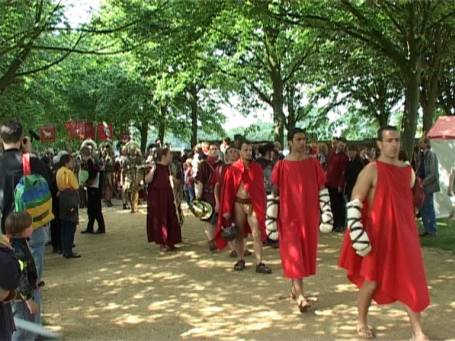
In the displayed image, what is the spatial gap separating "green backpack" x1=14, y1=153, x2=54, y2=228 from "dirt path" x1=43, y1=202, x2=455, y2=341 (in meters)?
1.11

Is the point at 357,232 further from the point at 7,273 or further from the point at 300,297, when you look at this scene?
the point at 7,273

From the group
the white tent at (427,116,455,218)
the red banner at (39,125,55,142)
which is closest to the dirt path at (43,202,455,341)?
the white tent at (427,116,455,218)

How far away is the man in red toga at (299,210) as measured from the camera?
20.5 ft

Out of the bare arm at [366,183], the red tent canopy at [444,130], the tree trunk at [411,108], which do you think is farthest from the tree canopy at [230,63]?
the bare arm at [366,183]

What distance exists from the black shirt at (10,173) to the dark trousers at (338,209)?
25.3 feet

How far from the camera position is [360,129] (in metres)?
41.8

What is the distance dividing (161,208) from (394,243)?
6061 millimetres

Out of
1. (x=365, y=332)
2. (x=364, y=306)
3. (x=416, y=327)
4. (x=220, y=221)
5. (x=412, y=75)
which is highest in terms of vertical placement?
(x=412, y=75)

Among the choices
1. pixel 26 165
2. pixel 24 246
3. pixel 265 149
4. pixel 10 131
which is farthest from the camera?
pixel 265 149

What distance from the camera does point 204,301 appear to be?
6.66 meters

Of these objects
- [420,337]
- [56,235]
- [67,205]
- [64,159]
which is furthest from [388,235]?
[56,235]

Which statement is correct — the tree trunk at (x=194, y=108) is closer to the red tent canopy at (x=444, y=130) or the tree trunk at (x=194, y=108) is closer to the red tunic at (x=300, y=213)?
the red tent canopy at (x=444, y=130)

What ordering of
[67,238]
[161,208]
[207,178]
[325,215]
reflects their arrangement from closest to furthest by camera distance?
[325,215] < [67,238] < [207,178] < [161,208]

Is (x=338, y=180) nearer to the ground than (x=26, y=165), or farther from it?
nearer to the ground
